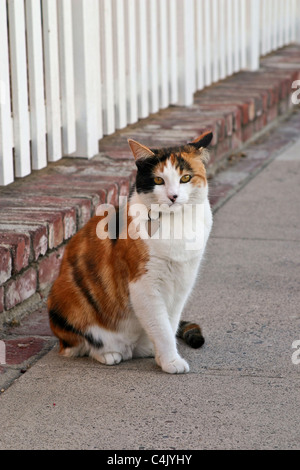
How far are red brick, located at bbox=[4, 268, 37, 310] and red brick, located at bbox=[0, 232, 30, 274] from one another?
0.06m

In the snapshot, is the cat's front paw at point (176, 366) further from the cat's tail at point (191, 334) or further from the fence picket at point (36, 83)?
the fence picket at point (36, 83)

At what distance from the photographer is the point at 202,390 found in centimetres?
329

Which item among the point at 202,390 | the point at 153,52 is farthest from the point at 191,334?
the point at 153,52

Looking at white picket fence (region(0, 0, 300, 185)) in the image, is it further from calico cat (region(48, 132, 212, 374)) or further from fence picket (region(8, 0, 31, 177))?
calico cat (region(48, 132, 212, 374))

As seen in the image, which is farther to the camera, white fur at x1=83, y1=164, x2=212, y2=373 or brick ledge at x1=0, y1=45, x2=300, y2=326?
brick ledge at x1=0, y1=45, x2=300, y2=326

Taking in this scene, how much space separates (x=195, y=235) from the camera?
3.48m

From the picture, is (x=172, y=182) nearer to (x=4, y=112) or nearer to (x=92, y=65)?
(x=4, y=112)

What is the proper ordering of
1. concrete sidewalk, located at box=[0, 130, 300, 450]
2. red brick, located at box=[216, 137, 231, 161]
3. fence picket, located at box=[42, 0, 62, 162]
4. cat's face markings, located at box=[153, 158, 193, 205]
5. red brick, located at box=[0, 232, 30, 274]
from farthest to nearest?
red brick, located at box=[216, 137, 231, 161] < fence picket, located at box=[42, 0, 62, 162] < red brick, located at box=[0, 232, 30, 274] < cat's face markings, located at box=[153, 158, 193, 205] < concrete sidewalk, located at box=[0, 130, 300, 450]

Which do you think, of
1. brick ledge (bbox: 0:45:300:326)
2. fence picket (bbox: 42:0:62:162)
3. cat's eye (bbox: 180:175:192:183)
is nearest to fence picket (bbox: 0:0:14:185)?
brick ledge (bbox: 0:45:300:326)

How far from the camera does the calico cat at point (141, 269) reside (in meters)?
3.40

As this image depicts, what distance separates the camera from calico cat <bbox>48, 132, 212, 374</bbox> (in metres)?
3.40

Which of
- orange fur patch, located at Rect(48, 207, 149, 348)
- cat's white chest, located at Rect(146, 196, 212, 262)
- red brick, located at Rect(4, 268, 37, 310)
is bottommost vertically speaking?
red brick, located at Rect(4, 268, 37, 310)

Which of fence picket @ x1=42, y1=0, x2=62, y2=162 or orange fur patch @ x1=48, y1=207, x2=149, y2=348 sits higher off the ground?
fence picket @ x1=42, y1=0, x2=62, y2=162
